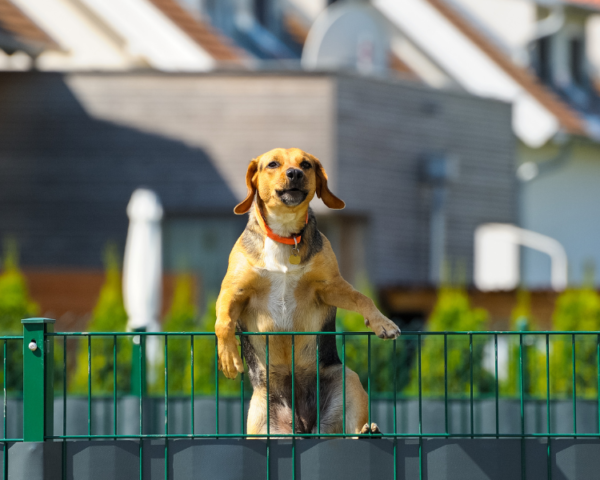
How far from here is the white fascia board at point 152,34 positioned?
16.5 meters

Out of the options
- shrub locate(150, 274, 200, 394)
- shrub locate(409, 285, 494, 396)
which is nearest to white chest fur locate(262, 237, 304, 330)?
shrub locate(150, 274, 200, 394)

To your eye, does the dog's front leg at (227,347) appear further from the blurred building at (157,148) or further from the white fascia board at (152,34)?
the white fascia board at (152,34)

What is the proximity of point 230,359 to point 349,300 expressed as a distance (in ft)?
2.28

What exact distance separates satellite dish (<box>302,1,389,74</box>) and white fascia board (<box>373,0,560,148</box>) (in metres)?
1.91

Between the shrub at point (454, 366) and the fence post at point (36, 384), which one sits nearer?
the fence post at point (36, 384)

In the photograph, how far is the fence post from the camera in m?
4.18

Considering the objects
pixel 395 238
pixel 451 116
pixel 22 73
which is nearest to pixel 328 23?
pixel 451 116

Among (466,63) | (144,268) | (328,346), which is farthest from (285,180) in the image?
(466,63)

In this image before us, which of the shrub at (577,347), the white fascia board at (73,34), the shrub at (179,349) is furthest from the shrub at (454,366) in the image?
the white fascia board at (73,34)

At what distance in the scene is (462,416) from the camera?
7543 millimetres

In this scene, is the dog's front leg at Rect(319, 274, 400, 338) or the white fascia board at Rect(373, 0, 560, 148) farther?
the white fascia board at Rect(373, 0, 560, 148)

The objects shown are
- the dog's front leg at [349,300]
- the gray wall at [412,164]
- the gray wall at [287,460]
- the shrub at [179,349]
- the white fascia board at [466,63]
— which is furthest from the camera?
the white fascia board at [466,63]

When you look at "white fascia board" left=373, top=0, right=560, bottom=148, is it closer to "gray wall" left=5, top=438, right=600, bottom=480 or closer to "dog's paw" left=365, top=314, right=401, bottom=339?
"dog's paw" left=365, top=314, right=401, bottom=339

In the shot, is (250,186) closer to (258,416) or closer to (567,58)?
(258,416)
